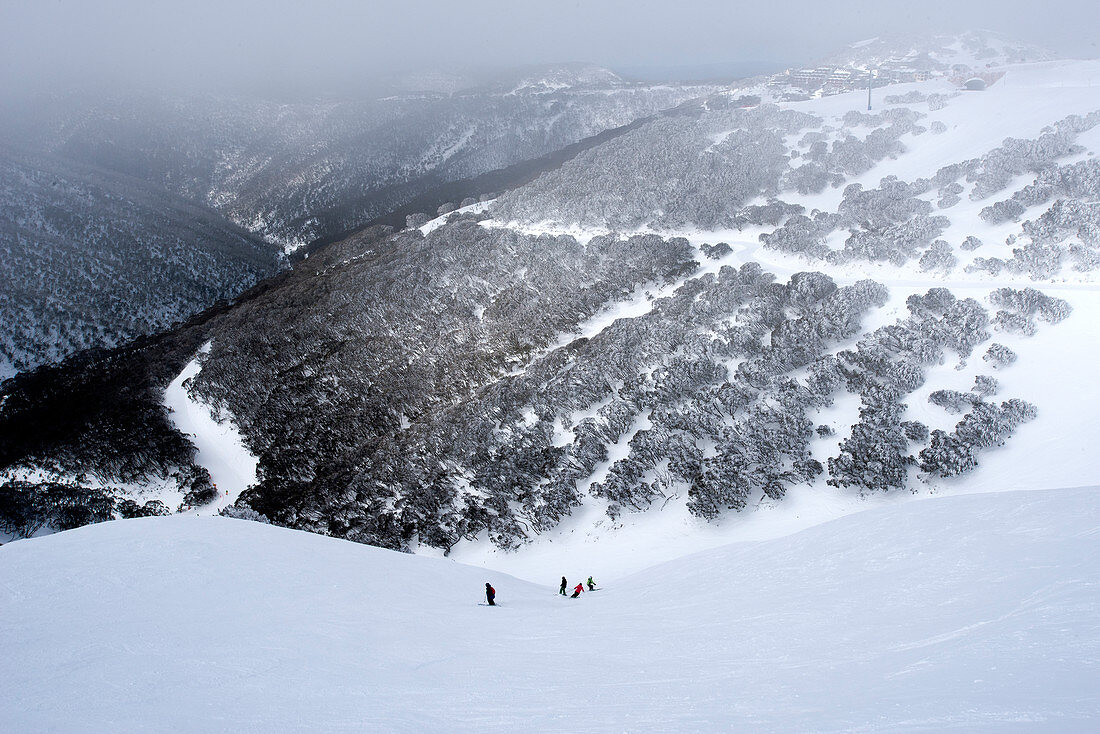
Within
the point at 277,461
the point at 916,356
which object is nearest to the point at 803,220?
the point at 916,356

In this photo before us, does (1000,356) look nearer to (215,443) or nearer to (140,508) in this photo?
(140,508)

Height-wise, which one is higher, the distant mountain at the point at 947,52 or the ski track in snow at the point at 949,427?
the distant mountain at the point at 947,52

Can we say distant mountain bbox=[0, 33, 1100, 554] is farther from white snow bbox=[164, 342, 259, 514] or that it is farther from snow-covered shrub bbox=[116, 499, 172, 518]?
snow-covered shrub bbox=[116, 499, 172, 518]

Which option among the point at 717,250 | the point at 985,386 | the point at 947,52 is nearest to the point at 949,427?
the point at 985,386

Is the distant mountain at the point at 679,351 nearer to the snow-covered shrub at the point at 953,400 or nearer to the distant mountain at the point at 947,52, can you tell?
the snow-covered shrub at the point at 953,400

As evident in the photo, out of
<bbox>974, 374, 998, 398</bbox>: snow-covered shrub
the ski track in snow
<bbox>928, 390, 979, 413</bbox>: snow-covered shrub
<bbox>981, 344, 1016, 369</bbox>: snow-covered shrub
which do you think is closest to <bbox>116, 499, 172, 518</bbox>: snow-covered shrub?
the ski track in snow

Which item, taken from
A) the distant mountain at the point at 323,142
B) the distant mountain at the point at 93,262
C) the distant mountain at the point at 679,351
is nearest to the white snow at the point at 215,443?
the distant mountain at the point at 679,351

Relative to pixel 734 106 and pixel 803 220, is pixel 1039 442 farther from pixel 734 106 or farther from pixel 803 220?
pixel 734 106
